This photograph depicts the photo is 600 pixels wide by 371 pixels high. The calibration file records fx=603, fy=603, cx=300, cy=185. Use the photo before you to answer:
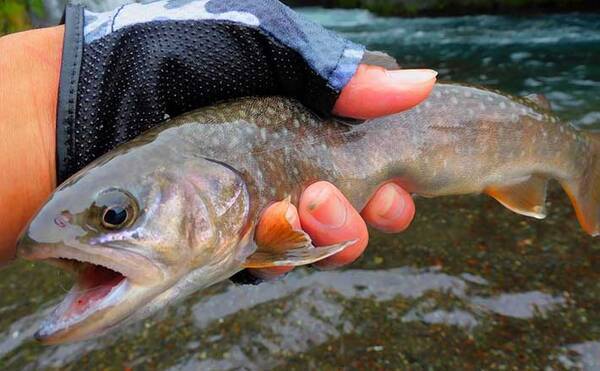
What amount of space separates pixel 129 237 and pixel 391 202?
1.38 meters

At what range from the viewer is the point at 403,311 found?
13.3 feet

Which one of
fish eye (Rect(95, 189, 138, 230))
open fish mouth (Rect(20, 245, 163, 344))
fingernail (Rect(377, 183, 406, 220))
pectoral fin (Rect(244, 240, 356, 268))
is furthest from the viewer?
fingernail (Rect(377, 183, 406, 220))

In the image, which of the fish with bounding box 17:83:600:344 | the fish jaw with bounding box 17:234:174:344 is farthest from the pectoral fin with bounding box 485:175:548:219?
the fish jaw with bounding box 17:234:174:344

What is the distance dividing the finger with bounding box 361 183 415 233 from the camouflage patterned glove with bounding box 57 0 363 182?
22.5 inches

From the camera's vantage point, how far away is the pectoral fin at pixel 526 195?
316cm

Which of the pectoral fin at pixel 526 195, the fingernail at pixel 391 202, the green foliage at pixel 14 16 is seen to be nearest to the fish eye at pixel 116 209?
the fingernail at pixel 391 202

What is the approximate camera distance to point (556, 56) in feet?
37.0

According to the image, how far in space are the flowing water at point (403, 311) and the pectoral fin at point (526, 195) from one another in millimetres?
1012

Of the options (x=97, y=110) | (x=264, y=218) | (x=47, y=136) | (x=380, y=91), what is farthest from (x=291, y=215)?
(x=47, y=136)

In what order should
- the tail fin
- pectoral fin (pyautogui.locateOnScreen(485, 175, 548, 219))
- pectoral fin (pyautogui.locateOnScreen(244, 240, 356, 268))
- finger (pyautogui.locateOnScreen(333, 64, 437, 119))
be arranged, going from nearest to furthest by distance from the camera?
pectoral fin (pyautogui.locateOnScreen(244, 240, 356, 268)), finger (pyautogui.locateOnScreen(333, 64, 437, 119)), pectoral fin (pyautogui.locateOnScreen(485, 175, 548, 219)), the tail fin

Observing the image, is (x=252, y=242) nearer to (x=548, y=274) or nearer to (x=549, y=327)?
(x=549, y=327)

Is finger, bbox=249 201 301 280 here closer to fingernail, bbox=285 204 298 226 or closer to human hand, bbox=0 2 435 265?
fingernail, bbox=285 204 298 226

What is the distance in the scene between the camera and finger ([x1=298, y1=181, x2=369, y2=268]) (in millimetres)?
2398

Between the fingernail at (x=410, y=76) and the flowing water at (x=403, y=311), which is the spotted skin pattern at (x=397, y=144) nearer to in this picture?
the fingernail at (x=410, y=76)
